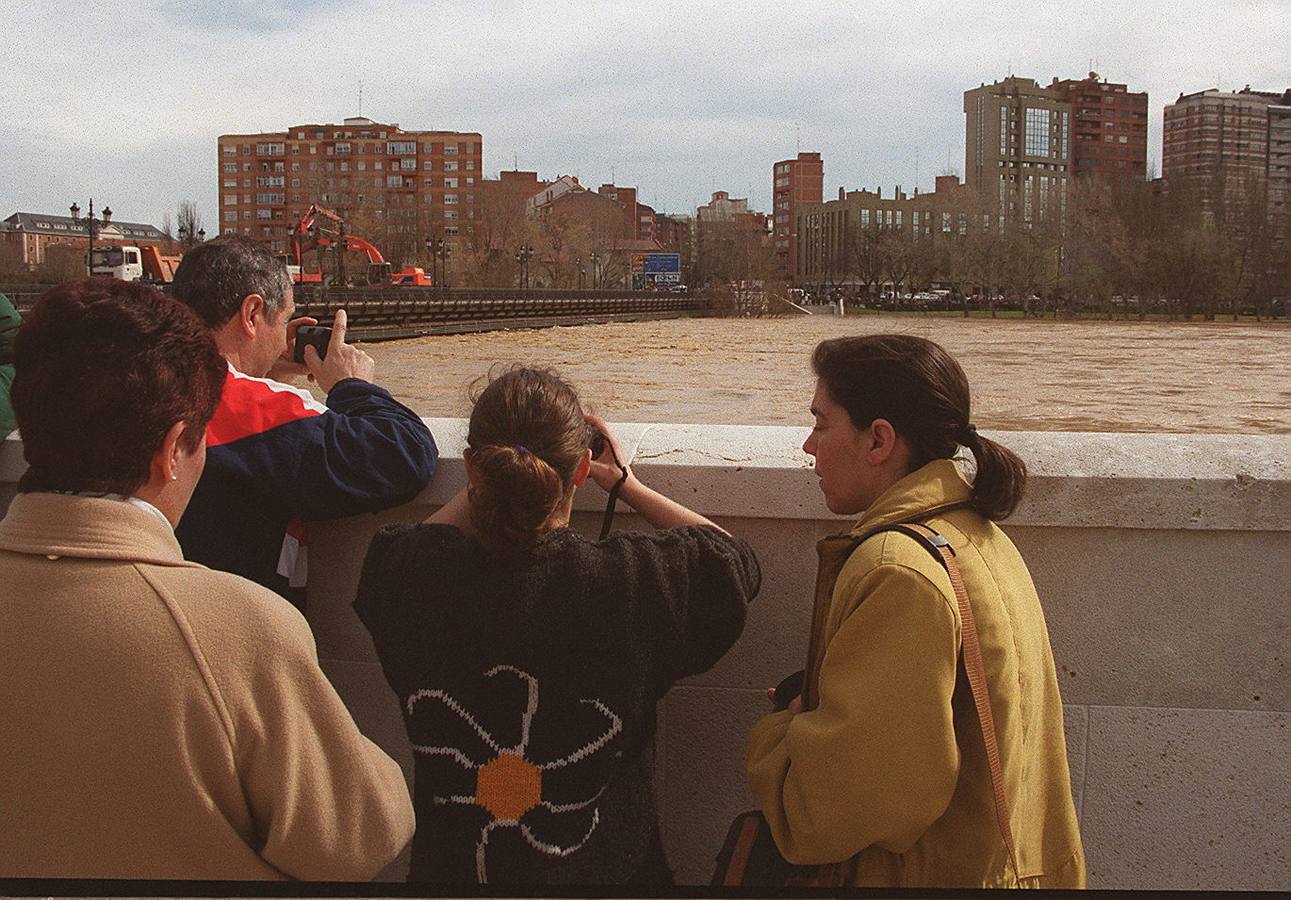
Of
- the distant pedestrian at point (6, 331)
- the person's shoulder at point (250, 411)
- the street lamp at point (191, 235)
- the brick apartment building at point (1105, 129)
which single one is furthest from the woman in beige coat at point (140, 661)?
the brick apartment building at point (1105, 129)

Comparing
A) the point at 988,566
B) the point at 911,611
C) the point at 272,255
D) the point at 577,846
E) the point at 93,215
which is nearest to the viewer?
the point at 911,611

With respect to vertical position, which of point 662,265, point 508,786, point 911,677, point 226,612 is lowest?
point 508,786

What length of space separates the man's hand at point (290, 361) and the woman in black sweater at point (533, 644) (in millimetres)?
791

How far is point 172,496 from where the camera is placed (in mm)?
1397

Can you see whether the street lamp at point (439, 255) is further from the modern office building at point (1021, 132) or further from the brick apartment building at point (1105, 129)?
the brick apartment building at point (1105, 129)

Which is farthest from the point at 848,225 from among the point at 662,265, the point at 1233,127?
the point at 1233,127

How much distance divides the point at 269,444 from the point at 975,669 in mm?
1235

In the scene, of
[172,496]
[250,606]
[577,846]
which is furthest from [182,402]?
[577,846]

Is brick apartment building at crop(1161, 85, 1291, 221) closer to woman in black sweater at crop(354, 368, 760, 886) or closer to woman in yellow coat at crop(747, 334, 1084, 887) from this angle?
woman in yellow coat at crop(747, 334, 1084, 887)

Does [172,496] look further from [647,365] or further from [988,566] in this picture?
[647,365]

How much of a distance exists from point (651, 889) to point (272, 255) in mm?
1371

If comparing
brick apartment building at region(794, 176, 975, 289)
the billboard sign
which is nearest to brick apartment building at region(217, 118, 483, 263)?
the billboard sign

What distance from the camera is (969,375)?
2841cm

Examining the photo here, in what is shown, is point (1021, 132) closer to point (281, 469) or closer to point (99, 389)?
point (281, 469)
